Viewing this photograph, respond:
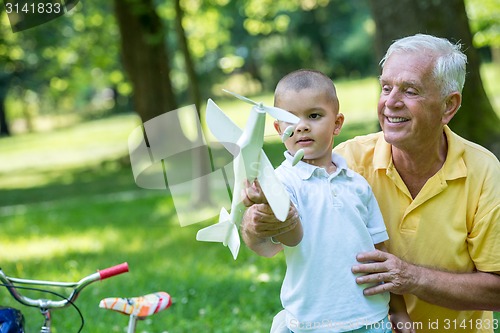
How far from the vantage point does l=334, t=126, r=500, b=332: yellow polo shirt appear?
3.05 metres

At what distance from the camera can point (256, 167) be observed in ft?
7.76

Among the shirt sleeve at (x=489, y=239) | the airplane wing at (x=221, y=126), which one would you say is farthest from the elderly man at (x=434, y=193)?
the airplane wing at (x=221, y=126)

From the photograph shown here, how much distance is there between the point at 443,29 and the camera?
Result: 6246mm

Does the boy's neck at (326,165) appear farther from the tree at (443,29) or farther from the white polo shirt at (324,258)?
the tree at (443,29)

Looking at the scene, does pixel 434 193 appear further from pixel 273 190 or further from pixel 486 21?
pixel 486 21

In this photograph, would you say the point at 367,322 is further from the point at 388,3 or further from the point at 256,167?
the point at 388,3

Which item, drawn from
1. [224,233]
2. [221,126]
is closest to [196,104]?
[224,233]

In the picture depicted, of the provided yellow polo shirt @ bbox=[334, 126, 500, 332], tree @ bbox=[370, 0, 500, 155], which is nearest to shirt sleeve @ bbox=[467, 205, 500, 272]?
yellow polo shirt @ bbox=[334, 126, 500, 332]

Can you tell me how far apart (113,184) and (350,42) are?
21.4 metres

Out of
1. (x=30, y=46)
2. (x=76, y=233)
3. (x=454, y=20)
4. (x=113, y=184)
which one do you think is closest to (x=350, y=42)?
(x=30, y=46)

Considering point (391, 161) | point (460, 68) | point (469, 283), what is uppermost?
point (460, 68)

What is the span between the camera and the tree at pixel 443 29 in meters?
6.22

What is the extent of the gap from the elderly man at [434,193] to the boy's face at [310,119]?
391 mm

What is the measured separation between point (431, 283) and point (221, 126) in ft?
3.50
